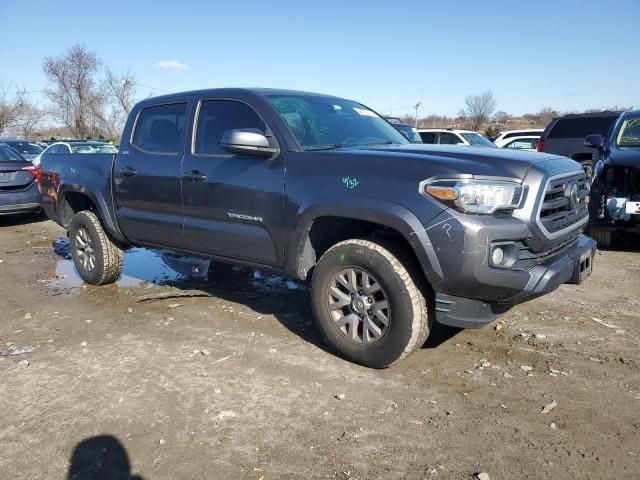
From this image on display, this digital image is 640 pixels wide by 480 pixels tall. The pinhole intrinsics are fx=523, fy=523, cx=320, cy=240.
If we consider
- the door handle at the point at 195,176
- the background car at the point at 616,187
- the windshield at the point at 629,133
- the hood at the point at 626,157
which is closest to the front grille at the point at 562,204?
the door handle at the point at 195,176

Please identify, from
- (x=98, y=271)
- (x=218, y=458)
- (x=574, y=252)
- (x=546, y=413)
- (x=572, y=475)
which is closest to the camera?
(x=572, y=475)

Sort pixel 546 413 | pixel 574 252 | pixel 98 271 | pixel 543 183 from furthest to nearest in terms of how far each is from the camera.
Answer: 1. pixel 98 271
2. pixel 574 252
3. pixel 543 183
4. pixel 546 413

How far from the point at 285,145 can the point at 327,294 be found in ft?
3.68

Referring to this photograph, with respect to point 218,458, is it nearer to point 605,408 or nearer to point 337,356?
point 337,356

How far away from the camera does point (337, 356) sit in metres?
3.76

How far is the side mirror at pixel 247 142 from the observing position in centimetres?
367

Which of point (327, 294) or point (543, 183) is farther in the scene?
point (327, 294)

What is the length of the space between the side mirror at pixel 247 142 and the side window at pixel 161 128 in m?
0.99

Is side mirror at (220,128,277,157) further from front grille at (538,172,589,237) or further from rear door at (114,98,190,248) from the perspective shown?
front grille at (538,172,589,237)

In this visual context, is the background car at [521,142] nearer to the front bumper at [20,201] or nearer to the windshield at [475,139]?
the windshield at [475,139]

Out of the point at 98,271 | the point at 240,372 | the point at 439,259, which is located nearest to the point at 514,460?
the point at 439,259

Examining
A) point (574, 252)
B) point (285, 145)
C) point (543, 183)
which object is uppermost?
point (285, 145)

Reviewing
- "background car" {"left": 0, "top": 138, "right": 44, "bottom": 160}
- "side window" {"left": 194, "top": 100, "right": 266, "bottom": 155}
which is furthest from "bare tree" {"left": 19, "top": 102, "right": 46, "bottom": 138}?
"side window" {"left": 194, "top": 100, "right": 266, "bottom": 155}

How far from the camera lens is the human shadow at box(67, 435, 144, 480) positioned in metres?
2.47
